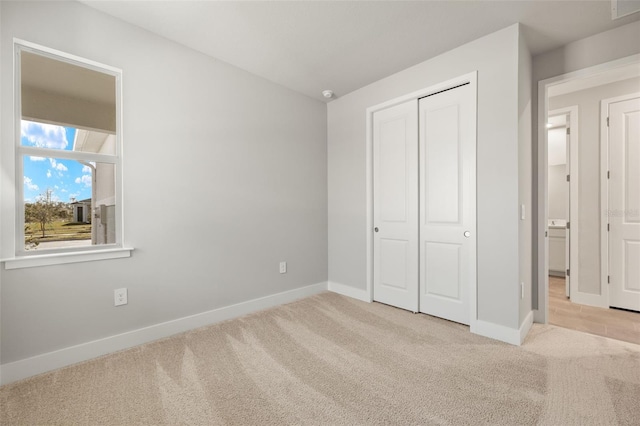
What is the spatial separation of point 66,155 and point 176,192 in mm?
775

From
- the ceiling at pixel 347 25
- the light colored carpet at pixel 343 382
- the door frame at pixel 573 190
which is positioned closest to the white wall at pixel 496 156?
the ceiling at pixel 347 25

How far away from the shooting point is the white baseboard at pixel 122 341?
1868 millimetres

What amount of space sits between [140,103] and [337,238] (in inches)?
102

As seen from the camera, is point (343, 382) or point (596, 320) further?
point (596, 320)

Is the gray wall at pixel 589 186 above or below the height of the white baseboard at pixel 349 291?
above

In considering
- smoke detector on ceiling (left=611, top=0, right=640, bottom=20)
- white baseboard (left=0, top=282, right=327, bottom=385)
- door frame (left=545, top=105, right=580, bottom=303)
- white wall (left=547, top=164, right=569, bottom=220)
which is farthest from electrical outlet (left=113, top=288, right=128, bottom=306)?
white wall (left=547, top=164, right=569, bottom=220)

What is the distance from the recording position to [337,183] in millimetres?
3855

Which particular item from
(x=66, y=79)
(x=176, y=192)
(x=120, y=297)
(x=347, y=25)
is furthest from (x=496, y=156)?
(x=66, y=79)

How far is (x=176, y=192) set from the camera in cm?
257

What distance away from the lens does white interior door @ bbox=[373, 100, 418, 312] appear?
3.10m

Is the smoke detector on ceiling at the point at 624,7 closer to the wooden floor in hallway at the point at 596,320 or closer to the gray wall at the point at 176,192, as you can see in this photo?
the wooden floor in hallway at the point at 596,320

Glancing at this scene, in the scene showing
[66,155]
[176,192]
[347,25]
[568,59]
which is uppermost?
[347,25]

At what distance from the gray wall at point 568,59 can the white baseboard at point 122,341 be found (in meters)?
2.72

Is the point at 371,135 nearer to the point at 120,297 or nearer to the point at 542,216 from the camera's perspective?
the point at 542,216
